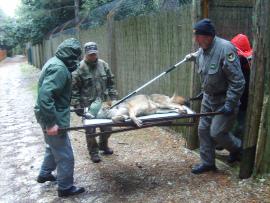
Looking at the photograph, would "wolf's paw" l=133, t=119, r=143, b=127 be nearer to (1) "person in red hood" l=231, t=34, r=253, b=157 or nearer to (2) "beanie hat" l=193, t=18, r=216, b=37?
(2) "beanie hat" l=193, t=18, r=216, b=37

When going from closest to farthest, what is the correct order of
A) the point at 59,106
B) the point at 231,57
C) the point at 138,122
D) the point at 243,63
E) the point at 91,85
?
the point at 138,122, the point at 231,57, the point at 59,106, the point at 243,63, the point at 91,85

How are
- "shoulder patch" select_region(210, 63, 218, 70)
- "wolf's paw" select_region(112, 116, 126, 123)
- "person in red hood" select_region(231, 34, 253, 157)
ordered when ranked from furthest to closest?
"person in red hood" select_region(231, 34, 253, 157)
"shoulder patch" select_region(210, 63, 218, 70)
"wolf's paw" select_region(112, 116, 126, 123)

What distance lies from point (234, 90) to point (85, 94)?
2589mm

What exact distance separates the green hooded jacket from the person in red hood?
6.89 feet

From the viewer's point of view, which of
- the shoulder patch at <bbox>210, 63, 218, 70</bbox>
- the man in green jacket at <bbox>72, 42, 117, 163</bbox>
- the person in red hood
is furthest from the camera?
the man in green jacket at <bbox>72, 42, 117, 163</bbox>

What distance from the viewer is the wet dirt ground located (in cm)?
493

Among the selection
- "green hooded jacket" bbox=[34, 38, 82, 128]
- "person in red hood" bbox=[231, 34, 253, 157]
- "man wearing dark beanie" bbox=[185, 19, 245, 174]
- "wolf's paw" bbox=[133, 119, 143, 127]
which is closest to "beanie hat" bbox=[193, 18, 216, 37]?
"man wearing dark beanie" bbox=[185, 19, 245, 174]

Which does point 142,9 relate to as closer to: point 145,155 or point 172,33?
point 172,33

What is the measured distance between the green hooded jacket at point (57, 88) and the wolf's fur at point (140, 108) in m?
0.48

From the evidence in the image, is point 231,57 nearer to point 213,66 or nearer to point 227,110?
point 213,66

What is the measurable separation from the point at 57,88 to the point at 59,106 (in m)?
0.32

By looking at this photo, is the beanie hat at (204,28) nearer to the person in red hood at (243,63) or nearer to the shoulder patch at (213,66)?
the shoulder patch at (213,66)

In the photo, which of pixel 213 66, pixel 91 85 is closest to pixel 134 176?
pixel 91 85

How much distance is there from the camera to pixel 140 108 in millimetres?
5074
